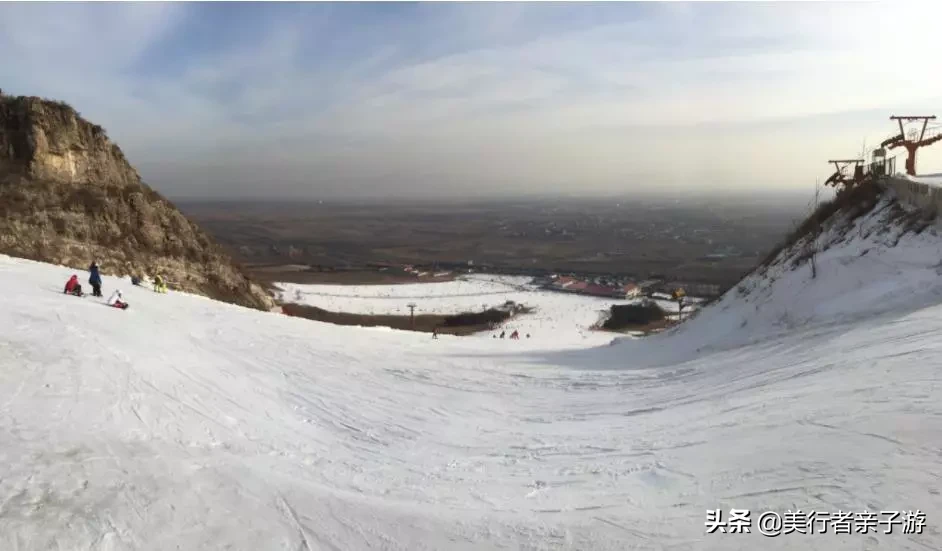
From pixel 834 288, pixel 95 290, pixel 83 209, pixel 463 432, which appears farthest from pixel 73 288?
pixel 834 288

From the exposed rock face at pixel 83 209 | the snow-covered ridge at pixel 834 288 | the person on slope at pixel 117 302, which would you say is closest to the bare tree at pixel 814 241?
the snow-covered ridge at pixel 834 288

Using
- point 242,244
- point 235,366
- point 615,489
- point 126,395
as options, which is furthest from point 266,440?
point 242,244

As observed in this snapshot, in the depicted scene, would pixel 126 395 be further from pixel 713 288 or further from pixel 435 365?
pixel 713 288

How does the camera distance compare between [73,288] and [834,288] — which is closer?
[834,288]

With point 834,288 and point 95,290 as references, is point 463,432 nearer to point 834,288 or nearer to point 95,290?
point 834,288

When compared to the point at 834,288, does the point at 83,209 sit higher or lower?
higher

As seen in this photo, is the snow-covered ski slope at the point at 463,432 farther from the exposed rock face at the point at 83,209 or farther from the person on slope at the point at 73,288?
the exposed rock face at the point at 83,209
